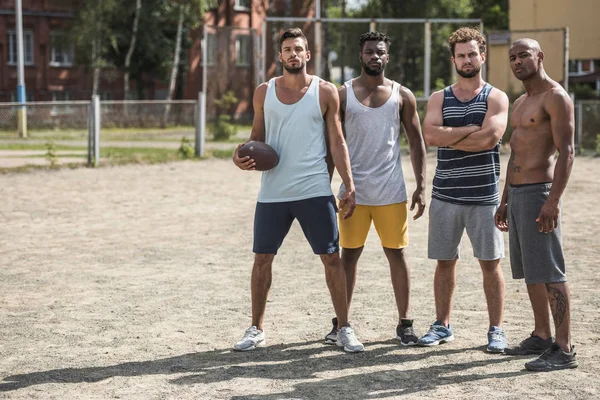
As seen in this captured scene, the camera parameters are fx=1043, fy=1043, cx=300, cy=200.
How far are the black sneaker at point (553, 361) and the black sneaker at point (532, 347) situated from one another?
35 centimetres

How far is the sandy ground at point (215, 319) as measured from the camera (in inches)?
233

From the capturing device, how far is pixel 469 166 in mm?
6672

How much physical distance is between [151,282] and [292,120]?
3.19 metres

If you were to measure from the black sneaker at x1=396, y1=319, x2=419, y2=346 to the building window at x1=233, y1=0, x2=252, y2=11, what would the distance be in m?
45.5

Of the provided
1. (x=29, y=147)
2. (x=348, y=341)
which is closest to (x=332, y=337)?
(x=348, y=341)

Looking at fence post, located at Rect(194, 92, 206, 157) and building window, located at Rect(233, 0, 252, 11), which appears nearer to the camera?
fence post, located at Rect(194, 92, 206, 157)

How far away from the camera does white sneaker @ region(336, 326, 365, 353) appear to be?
6.65m

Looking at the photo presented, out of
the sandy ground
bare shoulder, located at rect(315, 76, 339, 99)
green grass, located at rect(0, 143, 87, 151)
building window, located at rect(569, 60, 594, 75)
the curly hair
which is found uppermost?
building window, located at rect(569, 60, 594, 75)

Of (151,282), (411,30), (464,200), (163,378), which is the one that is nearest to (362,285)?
(151,282)

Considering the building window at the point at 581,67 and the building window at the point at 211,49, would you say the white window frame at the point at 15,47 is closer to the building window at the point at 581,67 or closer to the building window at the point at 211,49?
the building window at the point at 211,49

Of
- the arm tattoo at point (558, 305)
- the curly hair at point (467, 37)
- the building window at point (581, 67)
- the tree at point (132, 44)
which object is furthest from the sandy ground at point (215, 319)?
the tree at point (132, 44)

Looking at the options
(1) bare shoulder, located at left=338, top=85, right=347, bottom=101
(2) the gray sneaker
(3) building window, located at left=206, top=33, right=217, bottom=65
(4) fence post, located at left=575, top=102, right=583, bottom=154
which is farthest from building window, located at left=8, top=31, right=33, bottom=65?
(2) the gray sneaker

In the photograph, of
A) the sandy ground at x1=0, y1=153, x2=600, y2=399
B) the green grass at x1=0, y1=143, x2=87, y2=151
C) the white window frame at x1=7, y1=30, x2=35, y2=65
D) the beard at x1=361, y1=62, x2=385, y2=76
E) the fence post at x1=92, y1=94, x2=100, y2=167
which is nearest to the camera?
the sandy ground at x1=0, y1=153, x2=600, y2=399

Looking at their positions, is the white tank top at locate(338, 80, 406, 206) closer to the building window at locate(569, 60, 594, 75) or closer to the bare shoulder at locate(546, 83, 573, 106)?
the bare shoulder at locate(546, 83, 573, 106)
